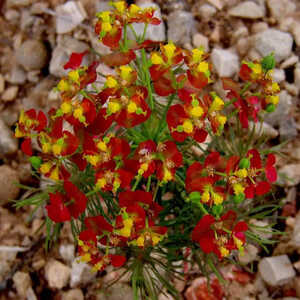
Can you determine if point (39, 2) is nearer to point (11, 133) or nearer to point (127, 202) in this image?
point (11, 133)

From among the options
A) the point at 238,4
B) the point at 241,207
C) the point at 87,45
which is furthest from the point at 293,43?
the point at 87,45

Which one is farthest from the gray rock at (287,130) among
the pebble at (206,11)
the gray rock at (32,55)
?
the gray rock at (32,55)

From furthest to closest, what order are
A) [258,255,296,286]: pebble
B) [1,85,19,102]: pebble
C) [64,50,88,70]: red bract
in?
[1,85,19,102]: pebble, [258,255,296,286]: pebble, [64,50,88,70]: red bract

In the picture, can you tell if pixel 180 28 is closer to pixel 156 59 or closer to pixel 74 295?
pixel 156 59

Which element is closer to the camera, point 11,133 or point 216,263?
point 216,263

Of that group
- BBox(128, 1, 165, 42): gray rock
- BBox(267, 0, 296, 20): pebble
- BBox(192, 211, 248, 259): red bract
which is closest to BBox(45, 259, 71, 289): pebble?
BBox(192, 211, 248, 259): red bract

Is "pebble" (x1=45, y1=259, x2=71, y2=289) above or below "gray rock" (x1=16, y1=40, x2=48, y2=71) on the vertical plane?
below

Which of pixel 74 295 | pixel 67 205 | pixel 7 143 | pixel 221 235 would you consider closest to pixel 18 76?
pixel 7 143

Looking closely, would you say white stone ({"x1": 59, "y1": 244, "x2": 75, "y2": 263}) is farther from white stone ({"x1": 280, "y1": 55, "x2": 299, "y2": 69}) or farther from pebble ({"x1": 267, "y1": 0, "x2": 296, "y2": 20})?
pebble ({"x1": 267, "y1": 0, "x2": 296, "y2": 20})
